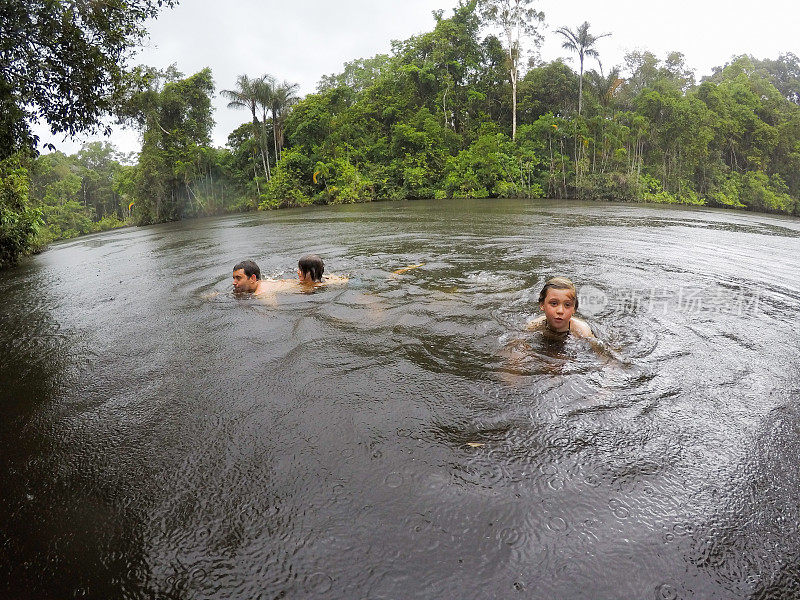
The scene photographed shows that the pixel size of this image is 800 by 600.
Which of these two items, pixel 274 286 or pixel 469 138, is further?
pixel 469 138

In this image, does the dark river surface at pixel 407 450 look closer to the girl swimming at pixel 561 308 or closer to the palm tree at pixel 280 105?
the girl swimming at pixel 561 308

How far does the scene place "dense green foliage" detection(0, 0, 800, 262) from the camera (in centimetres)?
2970

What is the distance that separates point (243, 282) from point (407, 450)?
4.33 m

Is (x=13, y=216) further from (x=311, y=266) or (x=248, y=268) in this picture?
(x=311, y=266)

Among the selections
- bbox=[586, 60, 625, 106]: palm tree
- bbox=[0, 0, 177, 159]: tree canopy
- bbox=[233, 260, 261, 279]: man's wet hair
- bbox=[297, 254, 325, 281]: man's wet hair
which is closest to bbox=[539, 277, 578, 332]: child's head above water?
bbox=[297, 254, 325, 281]: man's wet hair

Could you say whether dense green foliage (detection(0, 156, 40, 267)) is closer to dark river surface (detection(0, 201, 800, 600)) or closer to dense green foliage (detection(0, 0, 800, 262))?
dark river surface (detection(0, 201, 800, 600))

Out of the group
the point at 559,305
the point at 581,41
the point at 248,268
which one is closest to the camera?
the point at 559,305

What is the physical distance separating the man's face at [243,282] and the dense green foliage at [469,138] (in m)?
26.7

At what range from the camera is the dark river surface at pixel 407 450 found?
1733 millimetres

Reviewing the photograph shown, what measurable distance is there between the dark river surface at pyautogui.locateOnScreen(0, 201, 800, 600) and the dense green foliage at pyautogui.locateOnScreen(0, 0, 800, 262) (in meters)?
28.0

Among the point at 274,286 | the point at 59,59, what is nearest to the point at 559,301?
the point at 274,286

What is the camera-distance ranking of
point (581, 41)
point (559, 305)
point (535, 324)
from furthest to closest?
point (581, 41) < point (535, 324) < point (559, 305)

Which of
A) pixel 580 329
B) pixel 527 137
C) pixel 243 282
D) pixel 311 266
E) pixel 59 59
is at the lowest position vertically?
pixel 580 329

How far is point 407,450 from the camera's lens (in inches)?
98.2
